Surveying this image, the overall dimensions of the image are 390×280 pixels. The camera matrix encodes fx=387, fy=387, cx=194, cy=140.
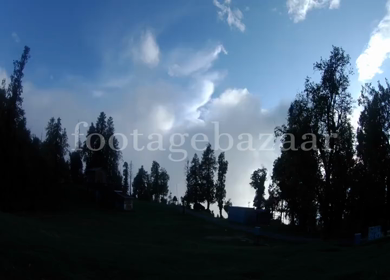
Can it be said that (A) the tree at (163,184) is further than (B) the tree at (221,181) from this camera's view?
Yes

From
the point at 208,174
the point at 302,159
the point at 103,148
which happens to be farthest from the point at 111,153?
the point at 302,159

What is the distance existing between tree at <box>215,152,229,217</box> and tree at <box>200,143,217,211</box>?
3.41ft

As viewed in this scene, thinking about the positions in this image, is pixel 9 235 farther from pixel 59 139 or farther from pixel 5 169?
pixel 59 139

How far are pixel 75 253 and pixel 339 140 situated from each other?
28373 mm

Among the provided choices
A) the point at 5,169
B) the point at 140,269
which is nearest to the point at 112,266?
the point at 140,269

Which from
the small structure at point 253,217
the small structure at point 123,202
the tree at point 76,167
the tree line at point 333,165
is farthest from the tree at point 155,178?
the tree line at point 333,165

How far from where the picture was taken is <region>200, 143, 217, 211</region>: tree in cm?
9369

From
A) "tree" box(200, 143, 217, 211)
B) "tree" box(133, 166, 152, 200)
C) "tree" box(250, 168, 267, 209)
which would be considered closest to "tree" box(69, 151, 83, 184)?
"tree" box(133, 166, 152, 200)

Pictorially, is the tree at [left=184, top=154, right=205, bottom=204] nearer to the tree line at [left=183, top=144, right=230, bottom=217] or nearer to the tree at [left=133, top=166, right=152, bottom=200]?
the tree line at [left=183, top=144, right=230, bottom=217]

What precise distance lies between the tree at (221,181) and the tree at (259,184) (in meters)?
7.44

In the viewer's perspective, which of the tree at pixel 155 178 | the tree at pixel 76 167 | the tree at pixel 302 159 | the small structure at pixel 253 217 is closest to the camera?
the tree at pixel 302 159

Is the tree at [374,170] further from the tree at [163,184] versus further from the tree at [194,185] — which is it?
the tree at [163,184]

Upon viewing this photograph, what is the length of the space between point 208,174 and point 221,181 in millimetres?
3592

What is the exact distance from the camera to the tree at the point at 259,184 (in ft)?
294
